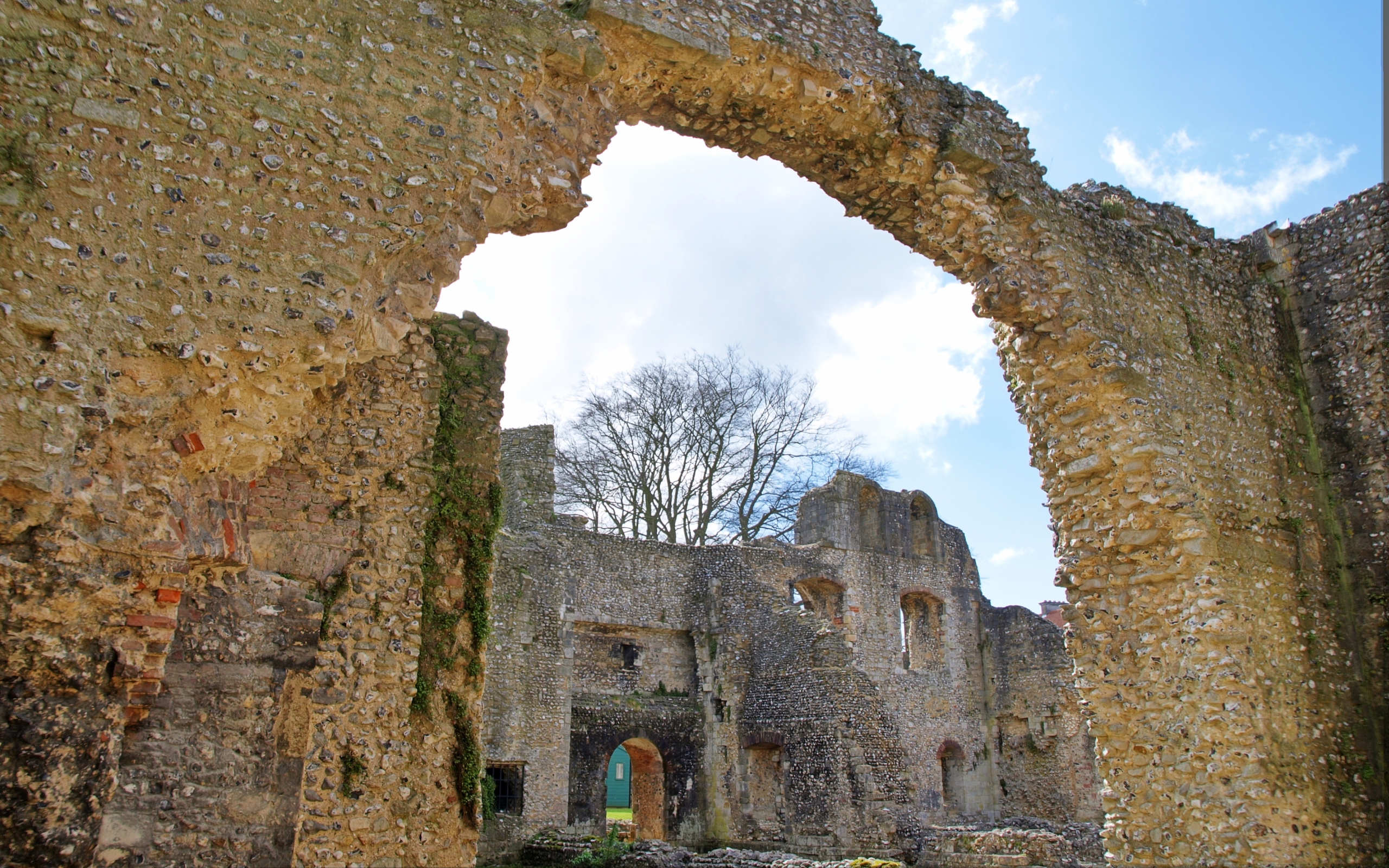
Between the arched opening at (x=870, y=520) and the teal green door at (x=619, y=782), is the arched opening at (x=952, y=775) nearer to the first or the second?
the arched opening at (x=870, y=520)

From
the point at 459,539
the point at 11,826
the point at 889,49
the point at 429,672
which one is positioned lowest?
the point at 11,826

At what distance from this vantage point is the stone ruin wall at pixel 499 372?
3.49 meters

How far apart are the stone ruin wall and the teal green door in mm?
31203

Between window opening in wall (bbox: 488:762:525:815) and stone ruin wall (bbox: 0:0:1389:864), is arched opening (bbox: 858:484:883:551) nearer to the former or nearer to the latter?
window opening in wall (bbox: 488:762:525:815)

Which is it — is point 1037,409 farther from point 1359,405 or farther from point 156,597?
point 156,597

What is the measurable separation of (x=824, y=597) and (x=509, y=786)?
873 centimetres

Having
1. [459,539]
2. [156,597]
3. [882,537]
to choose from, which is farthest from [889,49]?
[882,537]

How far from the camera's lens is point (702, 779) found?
17.7m

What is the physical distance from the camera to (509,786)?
14.9m

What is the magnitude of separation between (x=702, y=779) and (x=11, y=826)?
617 inches

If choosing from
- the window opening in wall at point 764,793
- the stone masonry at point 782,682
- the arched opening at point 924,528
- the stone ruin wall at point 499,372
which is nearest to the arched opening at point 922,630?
the stone masonry at point 782,682

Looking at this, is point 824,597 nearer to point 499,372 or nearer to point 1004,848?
Answer: point 1004,848

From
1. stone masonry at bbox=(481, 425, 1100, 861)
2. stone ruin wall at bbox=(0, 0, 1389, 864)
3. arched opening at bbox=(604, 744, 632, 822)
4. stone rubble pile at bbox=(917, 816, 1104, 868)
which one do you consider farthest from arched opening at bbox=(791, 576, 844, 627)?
arched opening at bbox=(604, 744, 632, 822)

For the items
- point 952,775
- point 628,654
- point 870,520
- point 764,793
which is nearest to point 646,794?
point 764,793
